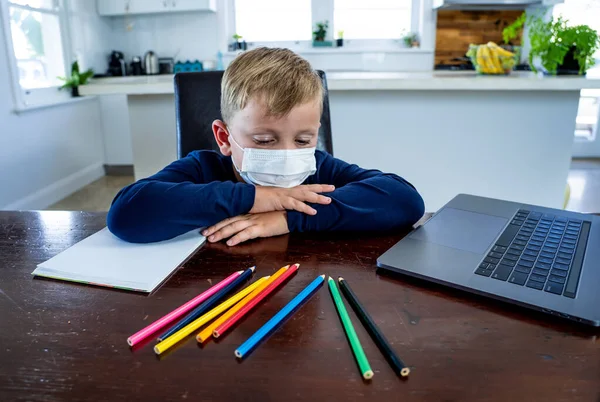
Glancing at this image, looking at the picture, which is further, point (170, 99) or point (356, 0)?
point (356, 0)

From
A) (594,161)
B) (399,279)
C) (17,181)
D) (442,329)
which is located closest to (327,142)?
(399,279)

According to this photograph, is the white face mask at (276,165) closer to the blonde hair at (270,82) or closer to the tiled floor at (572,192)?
the blonde hair at (270,82)

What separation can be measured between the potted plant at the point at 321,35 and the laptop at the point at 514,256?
3.55 meters

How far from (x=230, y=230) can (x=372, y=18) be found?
3858 mm

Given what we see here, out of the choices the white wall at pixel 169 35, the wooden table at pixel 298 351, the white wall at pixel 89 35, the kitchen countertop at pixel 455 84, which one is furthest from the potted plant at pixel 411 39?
the wooden table at pixel 298 351

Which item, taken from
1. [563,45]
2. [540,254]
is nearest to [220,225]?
[540,254]

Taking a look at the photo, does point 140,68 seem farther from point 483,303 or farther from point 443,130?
point 483,303

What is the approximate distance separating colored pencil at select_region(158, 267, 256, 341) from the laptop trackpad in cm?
28

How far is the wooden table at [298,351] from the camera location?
38cm

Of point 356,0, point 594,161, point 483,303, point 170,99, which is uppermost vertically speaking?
point 356,0

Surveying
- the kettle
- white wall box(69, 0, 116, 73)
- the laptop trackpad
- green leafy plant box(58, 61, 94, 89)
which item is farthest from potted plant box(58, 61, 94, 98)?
the laptop trackpad

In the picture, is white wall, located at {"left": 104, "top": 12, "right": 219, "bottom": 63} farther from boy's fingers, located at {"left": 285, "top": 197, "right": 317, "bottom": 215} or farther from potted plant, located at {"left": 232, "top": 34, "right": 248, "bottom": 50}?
boy's fingers, located at {"left": 285, "top": 197, "right": 317, "bottom": 215}

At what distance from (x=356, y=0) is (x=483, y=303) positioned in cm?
403

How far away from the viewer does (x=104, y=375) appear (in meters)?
0.40
